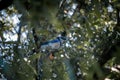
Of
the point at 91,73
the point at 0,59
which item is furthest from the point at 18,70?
the point at 91,73

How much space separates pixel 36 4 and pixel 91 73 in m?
0.48

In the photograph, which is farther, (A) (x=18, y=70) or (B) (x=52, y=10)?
(A) (x=18, y=70)

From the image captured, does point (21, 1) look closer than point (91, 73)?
Yes

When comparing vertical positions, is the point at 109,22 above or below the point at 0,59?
above

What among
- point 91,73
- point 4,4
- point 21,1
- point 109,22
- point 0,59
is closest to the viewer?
point 21,1

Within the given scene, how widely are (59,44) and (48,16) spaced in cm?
730

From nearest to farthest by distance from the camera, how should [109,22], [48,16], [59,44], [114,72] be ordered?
[48,16]
[114,72]
[59,44]
[109,22]

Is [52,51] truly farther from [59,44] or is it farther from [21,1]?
[21,1]

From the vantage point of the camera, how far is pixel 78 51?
950cm

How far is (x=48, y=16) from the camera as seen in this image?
3.18ft

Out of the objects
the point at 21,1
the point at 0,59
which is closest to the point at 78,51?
the point at 0,59

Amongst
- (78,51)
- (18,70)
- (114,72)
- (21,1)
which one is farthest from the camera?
(78,51)

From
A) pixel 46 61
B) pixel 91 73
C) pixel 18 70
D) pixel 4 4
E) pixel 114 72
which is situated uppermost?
pixel 46 61

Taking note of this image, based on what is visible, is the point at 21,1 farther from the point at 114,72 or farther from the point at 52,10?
the point at 114,72
